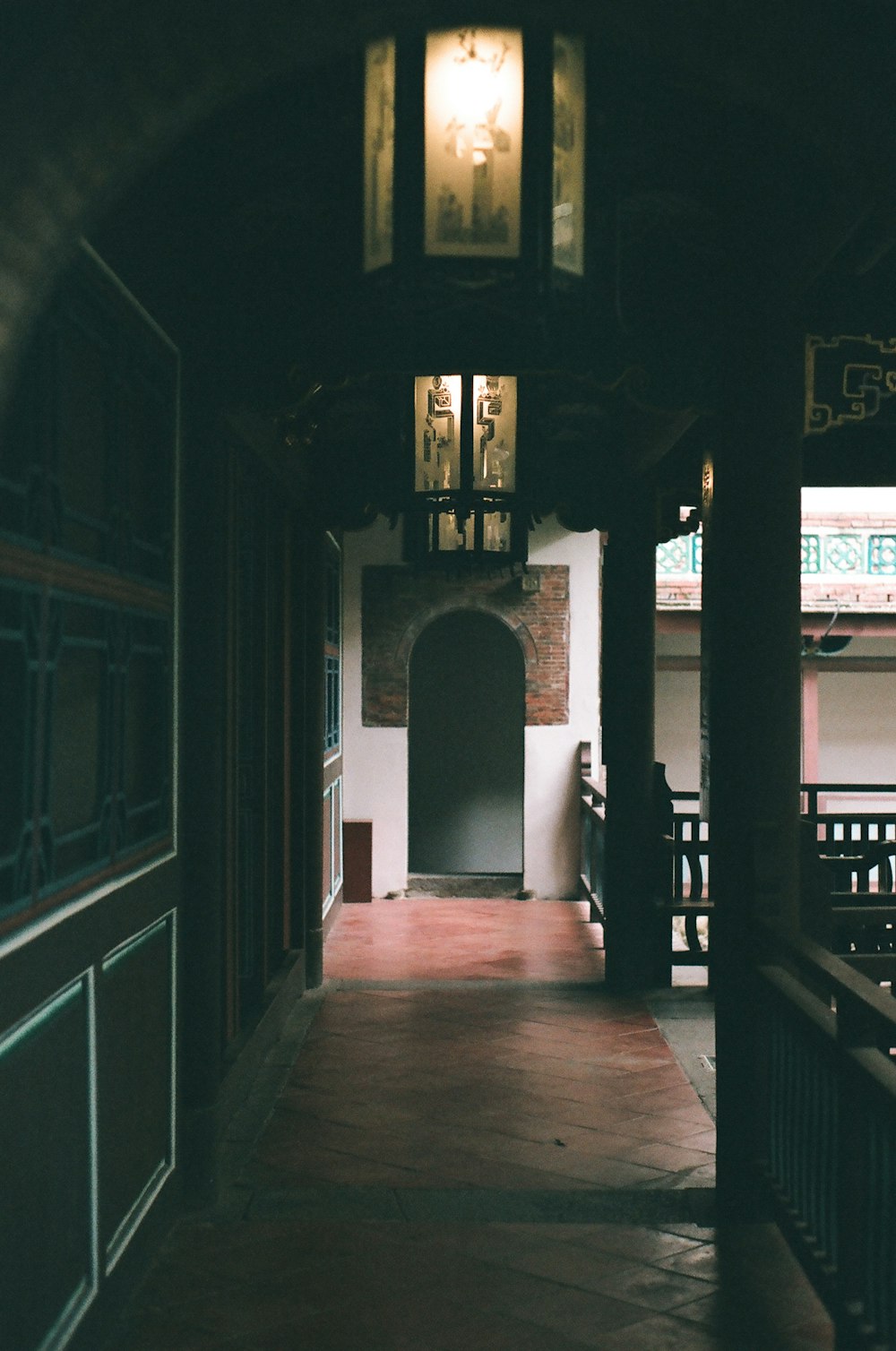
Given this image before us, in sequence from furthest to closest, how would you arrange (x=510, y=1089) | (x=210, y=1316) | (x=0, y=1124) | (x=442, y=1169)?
(x=510, y=1089) < (x=442, y=1169) < (x=210, y=1316) < (x=0, y=1124)

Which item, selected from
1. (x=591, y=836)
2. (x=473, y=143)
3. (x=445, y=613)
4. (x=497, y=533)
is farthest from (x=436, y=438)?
(x=445, y=613)

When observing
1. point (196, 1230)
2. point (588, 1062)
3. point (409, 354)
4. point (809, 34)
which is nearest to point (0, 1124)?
point (196, 1230)

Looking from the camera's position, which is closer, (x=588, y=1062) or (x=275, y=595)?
(x=588, y=1062)

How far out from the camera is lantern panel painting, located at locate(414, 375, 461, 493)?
5043 millimetres

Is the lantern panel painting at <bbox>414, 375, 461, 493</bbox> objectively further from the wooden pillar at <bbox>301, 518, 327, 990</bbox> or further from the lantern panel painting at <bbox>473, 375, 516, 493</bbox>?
the wooden pillar at <bbox>301, 518, 327, 990</bbox>

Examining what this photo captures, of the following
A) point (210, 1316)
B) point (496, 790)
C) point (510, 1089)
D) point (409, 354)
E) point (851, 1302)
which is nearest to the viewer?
point (851, 1302)

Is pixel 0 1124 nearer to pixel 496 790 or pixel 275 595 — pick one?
pixel 275 595

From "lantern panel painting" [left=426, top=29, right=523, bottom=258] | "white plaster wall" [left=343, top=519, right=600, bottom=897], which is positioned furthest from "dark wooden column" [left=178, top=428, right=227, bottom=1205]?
"white plaster wall" [left=343, top=519, right=600, bottom=897]

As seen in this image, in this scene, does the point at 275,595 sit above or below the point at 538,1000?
above

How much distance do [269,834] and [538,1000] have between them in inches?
67.7

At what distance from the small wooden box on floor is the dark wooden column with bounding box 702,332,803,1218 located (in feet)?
20.7

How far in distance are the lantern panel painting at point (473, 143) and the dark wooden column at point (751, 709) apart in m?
1.41

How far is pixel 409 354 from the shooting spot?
3615mm


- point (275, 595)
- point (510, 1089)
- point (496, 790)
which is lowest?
point (510, 1089)
